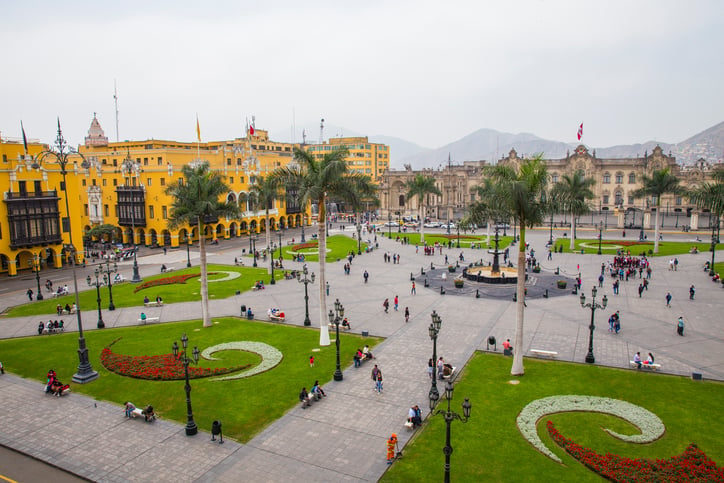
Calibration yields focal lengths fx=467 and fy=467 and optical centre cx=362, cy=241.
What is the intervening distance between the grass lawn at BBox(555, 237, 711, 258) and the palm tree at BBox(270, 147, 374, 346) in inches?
1744

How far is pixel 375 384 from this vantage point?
74.6ft

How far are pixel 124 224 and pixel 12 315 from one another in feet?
129

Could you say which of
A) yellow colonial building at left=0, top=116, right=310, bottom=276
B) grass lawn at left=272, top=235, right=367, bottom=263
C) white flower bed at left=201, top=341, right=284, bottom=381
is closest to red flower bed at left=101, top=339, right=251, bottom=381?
white flower bed at left=201, top=341, right=284, bottom=381

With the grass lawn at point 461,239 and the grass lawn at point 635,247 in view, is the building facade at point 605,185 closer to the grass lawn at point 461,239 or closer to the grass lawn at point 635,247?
the grass lawn at point 635,247

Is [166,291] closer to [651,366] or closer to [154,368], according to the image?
[154,368]

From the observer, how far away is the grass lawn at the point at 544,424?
1598 centimetres

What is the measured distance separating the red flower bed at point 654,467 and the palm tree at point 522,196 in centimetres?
723

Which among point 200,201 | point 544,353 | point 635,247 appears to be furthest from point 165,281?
point 635,247

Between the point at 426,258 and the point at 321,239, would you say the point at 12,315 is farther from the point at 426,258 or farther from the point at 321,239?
the point at 426,258

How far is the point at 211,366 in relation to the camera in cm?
2523

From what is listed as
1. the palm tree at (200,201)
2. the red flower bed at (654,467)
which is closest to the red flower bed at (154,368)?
the palm tree at (200,201)

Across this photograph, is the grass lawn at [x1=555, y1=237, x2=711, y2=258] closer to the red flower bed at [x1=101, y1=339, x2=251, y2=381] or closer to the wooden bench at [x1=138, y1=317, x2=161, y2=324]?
the wooden bench at [x1=138, y1=317, x2=161, y2=324]

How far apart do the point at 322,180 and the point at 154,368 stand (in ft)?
44.2

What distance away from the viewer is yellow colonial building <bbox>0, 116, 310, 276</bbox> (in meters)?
51.7
